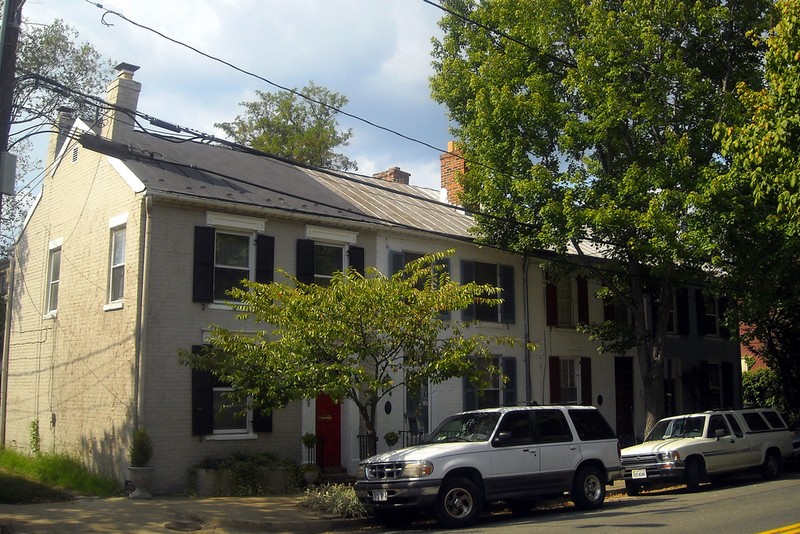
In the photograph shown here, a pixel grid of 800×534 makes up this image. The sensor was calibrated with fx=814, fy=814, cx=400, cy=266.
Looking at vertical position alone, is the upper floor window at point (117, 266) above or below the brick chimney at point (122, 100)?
below

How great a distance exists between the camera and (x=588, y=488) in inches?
546

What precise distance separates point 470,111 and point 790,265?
8.39 meters

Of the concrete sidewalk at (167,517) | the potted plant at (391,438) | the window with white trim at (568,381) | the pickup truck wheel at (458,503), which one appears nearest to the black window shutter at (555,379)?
the window with white trim at (568,381)

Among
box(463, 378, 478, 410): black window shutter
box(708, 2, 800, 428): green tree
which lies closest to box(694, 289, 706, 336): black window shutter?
box(708, 2, 800, 428): green tree

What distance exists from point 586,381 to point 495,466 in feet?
39.8

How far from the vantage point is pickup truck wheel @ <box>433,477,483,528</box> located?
12.0 metres

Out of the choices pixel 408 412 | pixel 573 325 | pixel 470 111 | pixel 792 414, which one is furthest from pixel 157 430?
pixel 792 414

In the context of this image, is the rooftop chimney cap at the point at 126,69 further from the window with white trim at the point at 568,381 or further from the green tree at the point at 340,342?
the window with white trim at the point at 568,381

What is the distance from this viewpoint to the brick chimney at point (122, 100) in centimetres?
1789

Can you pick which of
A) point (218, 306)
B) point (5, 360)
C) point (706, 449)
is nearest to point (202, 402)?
point (218, 306)

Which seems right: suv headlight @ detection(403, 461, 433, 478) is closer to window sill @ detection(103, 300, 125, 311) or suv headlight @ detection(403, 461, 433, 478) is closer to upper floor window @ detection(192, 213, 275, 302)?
upper floor window @ detection(192, 213, 275, 302)

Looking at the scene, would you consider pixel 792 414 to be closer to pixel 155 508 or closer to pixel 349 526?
pixel 349 526

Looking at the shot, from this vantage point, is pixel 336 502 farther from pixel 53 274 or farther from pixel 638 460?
pixel 53 274

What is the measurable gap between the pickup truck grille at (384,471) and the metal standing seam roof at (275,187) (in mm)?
5315
